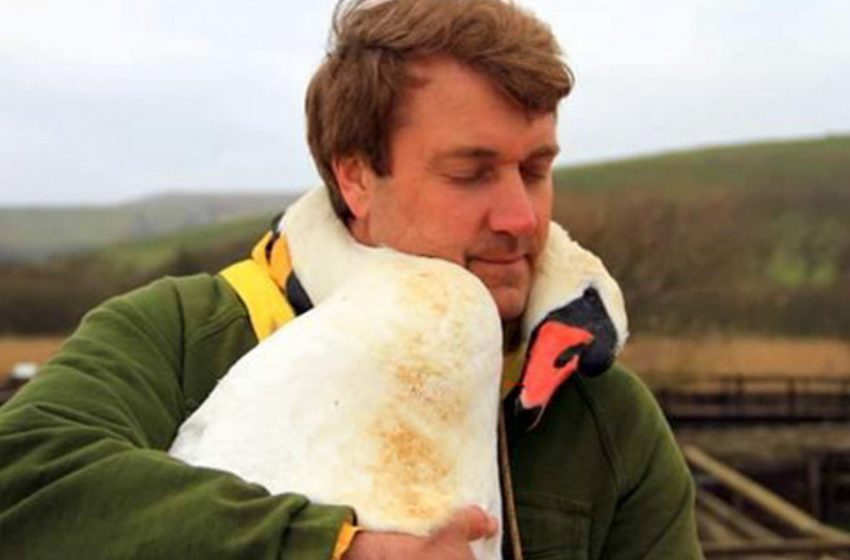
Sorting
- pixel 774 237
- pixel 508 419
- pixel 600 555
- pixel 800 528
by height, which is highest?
pixel 508 419

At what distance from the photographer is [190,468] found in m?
1.55

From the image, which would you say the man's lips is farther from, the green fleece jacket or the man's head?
the green fleece jacket

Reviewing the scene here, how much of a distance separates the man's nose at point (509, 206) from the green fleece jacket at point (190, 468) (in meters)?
0.31

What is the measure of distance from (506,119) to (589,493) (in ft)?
1.64

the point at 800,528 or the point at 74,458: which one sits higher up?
the point at 74,458

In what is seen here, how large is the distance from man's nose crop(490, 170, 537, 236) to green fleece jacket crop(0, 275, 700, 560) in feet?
1.00

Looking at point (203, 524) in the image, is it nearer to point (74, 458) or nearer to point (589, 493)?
point (74, 458)

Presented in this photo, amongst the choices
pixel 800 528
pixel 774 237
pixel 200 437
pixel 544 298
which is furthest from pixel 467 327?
pixel 774 237

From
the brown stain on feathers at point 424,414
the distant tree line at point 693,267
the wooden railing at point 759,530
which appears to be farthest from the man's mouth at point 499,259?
the distant tree line at point 693,267

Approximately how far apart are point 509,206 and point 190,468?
18.5 inches

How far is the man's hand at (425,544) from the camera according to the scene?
4.90 feet

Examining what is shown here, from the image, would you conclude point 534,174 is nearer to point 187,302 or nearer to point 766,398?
point 187,302

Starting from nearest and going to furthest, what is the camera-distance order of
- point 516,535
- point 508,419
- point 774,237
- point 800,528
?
point 516,535
point 508,419
point 800,528
point 774,237

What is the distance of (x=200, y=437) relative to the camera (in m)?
1.65
